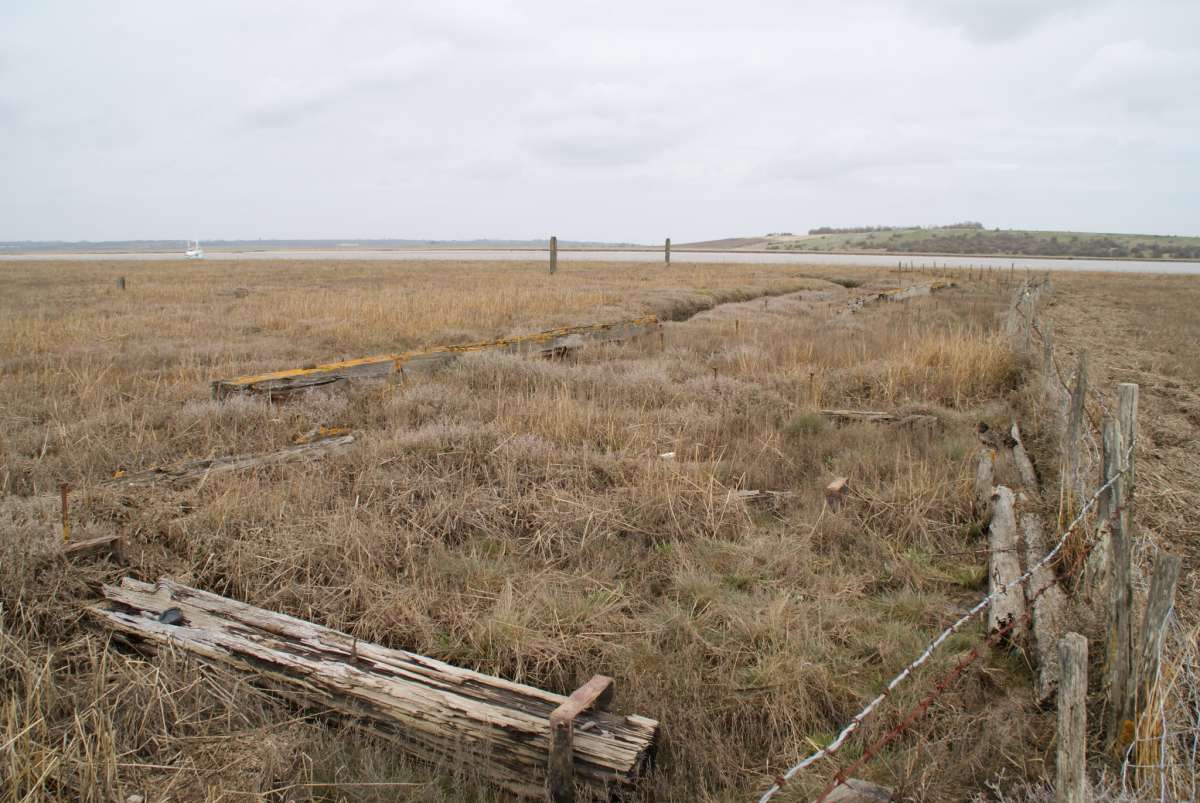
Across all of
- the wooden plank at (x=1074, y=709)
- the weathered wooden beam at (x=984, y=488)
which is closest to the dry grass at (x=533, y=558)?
the weathered wooden beam at (x=984, y=488)

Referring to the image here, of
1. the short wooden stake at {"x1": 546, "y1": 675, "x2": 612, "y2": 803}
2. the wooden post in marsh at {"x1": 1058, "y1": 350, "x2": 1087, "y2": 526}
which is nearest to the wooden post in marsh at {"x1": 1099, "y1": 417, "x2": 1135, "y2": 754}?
the wooden post in marsh at {"x1": 1058, "y1": 350, "x2": 1087, "y2": 526}

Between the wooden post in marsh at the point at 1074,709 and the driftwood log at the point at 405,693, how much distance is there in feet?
4.99

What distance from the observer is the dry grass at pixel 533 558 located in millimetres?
3092

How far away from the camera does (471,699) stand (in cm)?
324

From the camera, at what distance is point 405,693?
130 inches

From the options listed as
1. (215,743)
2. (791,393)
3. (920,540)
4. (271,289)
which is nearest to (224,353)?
(791,393)

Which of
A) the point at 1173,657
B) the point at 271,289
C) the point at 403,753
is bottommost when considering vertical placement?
the point at 403,753

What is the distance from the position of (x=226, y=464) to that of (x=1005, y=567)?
5740 millimetres

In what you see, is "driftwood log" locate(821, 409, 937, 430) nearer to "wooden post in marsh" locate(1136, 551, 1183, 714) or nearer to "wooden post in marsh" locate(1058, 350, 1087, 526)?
"wooden post in marsh" locate(1058, 350, 1087, 526)

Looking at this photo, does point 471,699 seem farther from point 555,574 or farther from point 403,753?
point 555,574

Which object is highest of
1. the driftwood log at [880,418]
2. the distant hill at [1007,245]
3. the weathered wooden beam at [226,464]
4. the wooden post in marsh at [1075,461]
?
the distant hill at [1007,245]

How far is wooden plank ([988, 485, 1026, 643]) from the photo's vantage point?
3891 millimetres

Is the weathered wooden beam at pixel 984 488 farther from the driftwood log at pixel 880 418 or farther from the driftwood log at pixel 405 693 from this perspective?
the driftwood log at pixel 405 693

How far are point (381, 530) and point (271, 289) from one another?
23.0 metres
